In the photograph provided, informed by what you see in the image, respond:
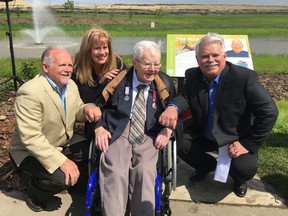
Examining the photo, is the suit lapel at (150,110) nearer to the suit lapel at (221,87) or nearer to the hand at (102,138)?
the hand at (102,138)

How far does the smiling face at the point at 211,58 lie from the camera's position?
3.12 m

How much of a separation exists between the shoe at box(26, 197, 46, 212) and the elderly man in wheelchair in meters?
0.67

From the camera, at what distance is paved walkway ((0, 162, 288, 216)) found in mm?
3271

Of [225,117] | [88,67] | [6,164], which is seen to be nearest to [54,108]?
[88,67]

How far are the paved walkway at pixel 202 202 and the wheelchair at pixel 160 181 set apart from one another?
1.30 feet

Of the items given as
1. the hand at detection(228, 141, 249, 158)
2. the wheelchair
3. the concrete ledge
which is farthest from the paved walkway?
the hand at detection(228, 141, 249, 158)

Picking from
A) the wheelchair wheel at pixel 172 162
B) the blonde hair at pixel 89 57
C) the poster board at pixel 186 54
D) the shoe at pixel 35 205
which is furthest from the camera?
the poster board at pixel 186 54

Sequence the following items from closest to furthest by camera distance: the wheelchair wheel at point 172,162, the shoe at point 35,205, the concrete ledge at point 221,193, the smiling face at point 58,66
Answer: the wheelchair wheel at point 172,162
the smiling face at point 58,66
the shoe at point 35,205
the concrete ledge at point 221,193

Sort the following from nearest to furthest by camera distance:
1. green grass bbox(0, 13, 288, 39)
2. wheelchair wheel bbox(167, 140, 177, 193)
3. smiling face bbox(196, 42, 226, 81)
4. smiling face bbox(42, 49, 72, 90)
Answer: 1. wheelchair wheel bbox(167, 140, 177, 193)
2. smiling face bbox(42, 49, 72, 90)
3. smiling face bbox(196, 42, 226, 81)
4. green grass bbox(0, 13, 288, 39)

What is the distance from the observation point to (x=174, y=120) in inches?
122

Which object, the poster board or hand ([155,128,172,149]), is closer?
hand ([155,128,172,149])

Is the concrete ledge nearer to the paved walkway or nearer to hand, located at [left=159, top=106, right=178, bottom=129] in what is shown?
the paved walkway

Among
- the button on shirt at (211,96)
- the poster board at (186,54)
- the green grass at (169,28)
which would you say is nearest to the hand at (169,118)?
→ the button on shirt at (211,96)

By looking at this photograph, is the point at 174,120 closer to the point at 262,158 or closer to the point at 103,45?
the point at 103,45
